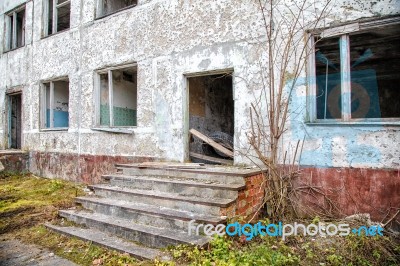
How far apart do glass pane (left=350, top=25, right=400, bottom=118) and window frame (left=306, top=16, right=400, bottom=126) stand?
0.66ft

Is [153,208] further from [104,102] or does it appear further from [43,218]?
[104,102]

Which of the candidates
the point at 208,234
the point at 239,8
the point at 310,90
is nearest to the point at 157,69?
the point at 239,8

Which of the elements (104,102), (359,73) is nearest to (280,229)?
(104,102)

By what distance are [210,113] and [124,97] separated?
7.68 ft

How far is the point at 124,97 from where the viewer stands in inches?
289

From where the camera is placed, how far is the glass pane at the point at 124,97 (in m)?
7.12

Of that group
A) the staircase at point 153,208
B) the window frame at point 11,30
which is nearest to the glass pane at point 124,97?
the staircase at point 153,208

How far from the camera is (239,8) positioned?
16.1ft

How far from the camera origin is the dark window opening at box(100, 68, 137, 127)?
691 cm

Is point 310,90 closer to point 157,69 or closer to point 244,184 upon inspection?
point 244,184

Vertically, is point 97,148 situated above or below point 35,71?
below

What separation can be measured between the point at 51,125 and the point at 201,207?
659cm

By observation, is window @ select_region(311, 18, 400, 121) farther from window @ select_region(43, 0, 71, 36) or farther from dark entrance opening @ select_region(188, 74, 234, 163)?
window @ select_region(43, 0, 71, 36)

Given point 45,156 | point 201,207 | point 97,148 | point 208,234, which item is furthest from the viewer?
point 45,156
